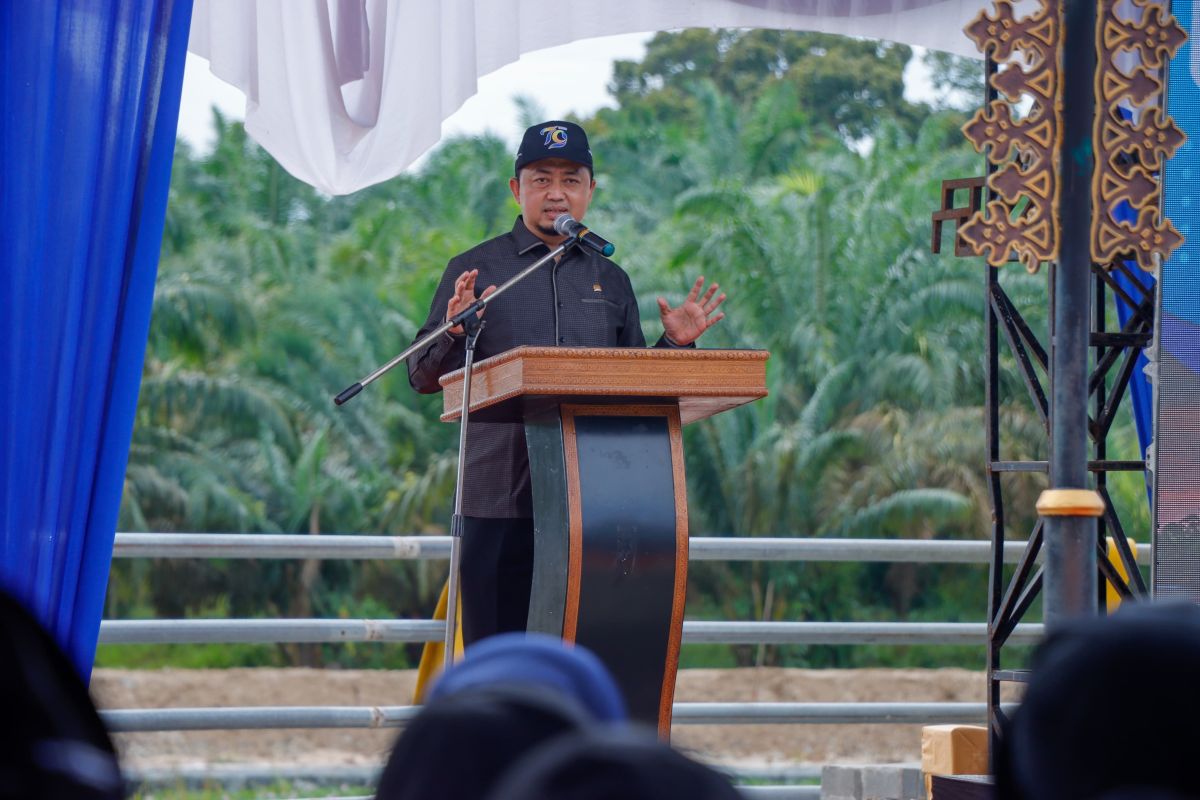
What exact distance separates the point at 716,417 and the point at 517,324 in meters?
12.4

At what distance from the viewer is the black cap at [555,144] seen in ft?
14.7

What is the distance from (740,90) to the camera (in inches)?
1103

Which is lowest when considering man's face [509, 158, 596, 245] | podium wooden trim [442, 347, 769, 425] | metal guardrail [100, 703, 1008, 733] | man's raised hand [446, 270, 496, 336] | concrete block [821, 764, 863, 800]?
concrete block [821, 764, 863, 800]

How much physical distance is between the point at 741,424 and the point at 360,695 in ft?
17.2

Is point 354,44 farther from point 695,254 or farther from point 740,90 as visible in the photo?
point 740,90

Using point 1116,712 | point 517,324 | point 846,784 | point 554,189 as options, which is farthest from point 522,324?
point 1116,712

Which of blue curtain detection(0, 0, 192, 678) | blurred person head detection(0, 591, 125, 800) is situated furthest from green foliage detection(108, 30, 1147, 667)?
blurred person head detection(0, 591, 125, 800)

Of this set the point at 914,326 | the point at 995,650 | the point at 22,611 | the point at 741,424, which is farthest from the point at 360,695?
the point at 22,611

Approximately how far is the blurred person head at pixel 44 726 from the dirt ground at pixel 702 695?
45.0 ft

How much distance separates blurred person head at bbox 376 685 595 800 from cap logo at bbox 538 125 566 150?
11.5 feet

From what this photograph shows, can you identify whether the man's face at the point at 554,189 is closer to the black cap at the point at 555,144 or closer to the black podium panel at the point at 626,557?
the black cap at the point at 555,144

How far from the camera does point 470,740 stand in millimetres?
1095

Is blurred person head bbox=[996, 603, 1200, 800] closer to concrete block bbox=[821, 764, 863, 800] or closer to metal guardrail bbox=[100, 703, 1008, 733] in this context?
metal guardrail bbox=[100, 703, 1008, 733]

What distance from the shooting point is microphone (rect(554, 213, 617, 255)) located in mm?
3920
